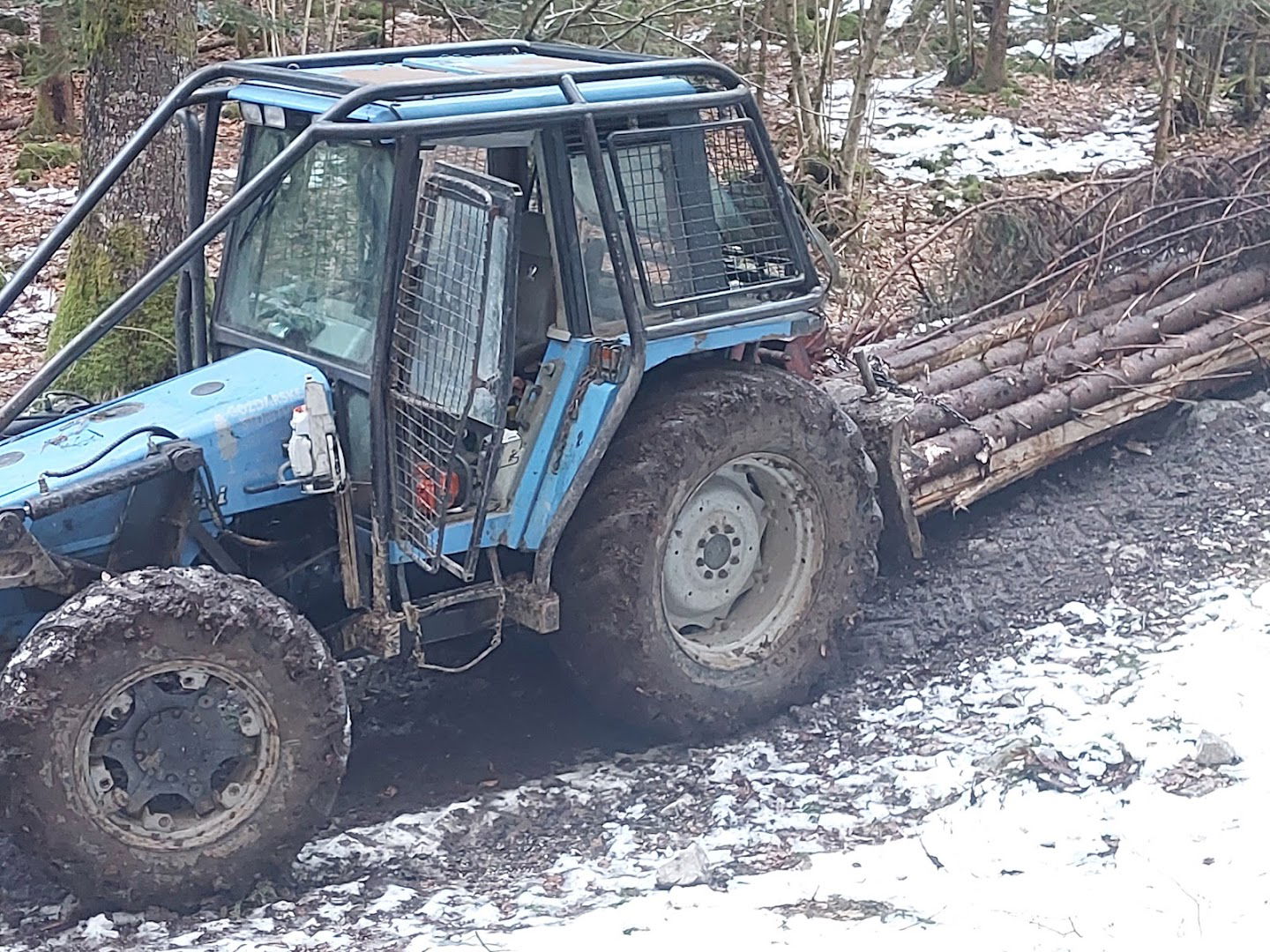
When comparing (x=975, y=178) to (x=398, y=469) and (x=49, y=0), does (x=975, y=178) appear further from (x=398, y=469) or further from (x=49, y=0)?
(x=398, y=469)

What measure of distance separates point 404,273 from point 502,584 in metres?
1.14

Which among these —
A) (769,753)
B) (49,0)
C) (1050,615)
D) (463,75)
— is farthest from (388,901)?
(49,0)

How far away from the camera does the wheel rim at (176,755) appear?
441 cm

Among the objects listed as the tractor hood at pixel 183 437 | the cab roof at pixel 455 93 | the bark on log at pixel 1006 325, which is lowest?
the bark on log at pixel 1006 325

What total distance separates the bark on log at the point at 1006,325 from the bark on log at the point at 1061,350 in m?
0.08

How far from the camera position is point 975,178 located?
15.1 meters

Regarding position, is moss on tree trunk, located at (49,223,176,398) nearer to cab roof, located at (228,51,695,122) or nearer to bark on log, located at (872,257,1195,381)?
cab roof, located at (228,51,695,122)

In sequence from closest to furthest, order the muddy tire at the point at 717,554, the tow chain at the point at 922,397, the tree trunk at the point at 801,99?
the muddy tire at the point at 717,554
the tow chain at the point at 922,397
the tree trunk at the point at 801,99

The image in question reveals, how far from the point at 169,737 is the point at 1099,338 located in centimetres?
548

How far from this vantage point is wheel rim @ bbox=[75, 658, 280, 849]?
4.41 meters

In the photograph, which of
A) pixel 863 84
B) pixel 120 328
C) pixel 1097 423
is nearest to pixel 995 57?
pixel 863 84

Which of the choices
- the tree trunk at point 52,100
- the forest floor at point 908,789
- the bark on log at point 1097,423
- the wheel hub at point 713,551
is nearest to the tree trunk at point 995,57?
the tree trunk at point 52,100

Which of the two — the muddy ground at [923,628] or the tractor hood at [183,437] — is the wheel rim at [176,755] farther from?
the tractor hood at [183,437]

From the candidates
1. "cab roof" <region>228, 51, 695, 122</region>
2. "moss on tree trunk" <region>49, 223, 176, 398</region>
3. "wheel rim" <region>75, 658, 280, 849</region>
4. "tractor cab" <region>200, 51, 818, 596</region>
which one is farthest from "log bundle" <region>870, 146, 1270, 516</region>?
"moss on tree trunk" <region>49, 223, 176, 398</region>
